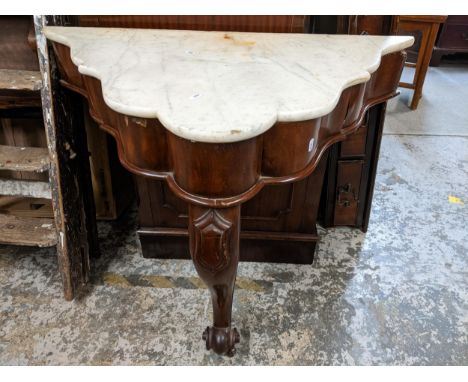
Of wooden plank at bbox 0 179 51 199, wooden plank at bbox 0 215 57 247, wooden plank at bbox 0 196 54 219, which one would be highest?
wooden plank at bbox 0 179 51 199

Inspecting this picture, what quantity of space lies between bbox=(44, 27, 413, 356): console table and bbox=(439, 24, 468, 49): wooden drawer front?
9.69 ft

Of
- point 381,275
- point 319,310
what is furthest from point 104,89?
point 381,275

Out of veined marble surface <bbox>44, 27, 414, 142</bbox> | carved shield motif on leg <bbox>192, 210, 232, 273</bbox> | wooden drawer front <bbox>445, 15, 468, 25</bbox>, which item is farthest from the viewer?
wooden drawer front <bbox>445, 15, 468, 25</bbox>

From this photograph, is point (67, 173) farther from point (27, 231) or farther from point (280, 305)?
point (280, 305)

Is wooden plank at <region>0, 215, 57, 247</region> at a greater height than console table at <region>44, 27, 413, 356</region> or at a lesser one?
lesser

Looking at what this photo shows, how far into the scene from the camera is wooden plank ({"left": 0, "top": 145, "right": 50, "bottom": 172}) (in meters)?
1.24

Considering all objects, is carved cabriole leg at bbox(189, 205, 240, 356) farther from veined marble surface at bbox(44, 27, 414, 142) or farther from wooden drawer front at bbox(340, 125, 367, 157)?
wooden drawer front at bbox(340, 125, 367, 157)

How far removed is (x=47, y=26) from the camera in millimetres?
1148

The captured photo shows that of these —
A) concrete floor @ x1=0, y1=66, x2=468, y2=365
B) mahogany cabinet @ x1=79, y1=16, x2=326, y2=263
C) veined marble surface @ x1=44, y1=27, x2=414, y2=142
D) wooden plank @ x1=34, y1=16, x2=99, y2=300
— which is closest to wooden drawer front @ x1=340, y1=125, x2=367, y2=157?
mahogany cabinet @ x1=79, y1=16, x2=326, y2=263

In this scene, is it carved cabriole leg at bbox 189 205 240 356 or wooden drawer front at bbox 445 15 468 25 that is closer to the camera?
carved cabriole leg at bbox 189 205 240 356

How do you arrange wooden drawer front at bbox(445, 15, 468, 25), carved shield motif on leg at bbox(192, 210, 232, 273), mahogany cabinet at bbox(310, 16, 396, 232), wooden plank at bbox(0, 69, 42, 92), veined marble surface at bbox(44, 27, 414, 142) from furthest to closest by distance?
wooden drawer front at bbox(445, 15, 468, 25) < mahogany cabinet at bbox(310, 16, 396, 232) < wooden plank at bbox(0, 69, 42, 92) < carved shield motif on leg at bbox(192, 210, 232, 273) < veined marble surface at bbox(44, 27, 414, 142)

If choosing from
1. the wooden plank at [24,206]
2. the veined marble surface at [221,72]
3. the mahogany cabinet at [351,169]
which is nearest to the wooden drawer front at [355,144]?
the mahogany cabinet at [351,169]

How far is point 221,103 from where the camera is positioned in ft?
2.74

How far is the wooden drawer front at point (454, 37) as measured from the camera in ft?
11.9
